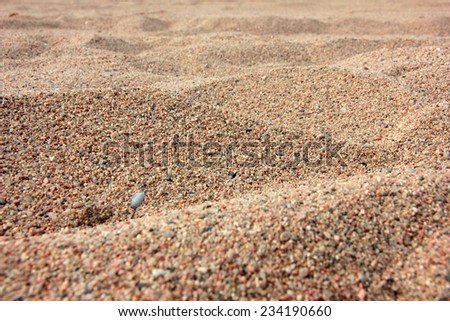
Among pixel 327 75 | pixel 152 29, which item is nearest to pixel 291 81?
pixel 327 75

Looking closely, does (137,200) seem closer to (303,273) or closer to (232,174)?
(232,174)

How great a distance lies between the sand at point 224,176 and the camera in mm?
1341

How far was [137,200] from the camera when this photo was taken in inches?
73.9

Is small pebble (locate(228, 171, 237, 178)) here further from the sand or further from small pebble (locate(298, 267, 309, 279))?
small pebble (locate(298, 267, 309, 279))

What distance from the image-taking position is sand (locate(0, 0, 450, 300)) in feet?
4.40

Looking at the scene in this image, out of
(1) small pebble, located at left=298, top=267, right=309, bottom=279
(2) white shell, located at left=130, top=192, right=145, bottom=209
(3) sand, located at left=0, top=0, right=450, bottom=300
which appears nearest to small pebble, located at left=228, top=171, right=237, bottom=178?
(3) sand, located at left=0, top=0, right=450, bottom=300

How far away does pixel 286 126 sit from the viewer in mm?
2541

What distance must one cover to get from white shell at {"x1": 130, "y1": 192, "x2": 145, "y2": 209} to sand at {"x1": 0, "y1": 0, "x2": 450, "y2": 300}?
0.03m

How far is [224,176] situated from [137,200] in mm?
491

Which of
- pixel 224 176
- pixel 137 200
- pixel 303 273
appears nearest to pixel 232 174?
pixel 224 176

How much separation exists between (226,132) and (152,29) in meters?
4.21

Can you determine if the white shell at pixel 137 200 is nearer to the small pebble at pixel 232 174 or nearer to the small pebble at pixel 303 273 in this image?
the small pebble at pixel 232 174

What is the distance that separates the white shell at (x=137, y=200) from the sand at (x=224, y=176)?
3 centimetres
